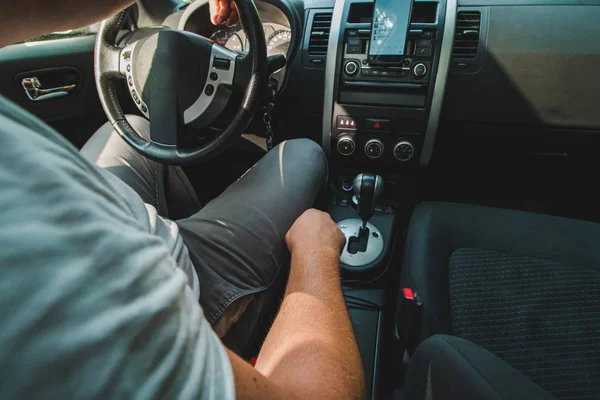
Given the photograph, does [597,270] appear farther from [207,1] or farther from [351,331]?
[207,1]

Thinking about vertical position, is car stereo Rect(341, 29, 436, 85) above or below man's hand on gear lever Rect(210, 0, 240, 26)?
below

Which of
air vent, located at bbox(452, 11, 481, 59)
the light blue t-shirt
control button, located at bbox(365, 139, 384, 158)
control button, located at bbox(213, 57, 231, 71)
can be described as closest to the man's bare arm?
the light blue t-shirt

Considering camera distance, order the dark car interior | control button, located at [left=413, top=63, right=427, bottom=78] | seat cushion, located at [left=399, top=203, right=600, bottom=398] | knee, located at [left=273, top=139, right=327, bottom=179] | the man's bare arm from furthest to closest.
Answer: control button, located at [left=413, top=63, right=427, bottom=78]
knee, located at [left=273, top=139, right=327, bottom=179]
the dark car interior
seat cushion, located at [left=399, top=203, right=600, bottom=398]
the man's bare arm

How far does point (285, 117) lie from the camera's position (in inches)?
62.5

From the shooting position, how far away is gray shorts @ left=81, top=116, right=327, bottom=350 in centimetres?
81

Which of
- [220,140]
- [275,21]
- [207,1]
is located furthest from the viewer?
[275,21]

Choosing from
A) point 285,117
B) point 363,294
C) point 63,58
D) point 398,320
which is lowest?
point 363,294

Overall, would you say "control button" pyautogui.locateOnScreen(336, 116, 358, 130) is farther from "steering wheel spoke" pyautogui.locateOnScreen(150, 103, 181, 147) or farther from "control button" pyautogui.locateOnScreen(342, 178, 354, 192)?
"steering wheel spoke" pyautogui.locateOnScreen(150, 103, 181, 147)

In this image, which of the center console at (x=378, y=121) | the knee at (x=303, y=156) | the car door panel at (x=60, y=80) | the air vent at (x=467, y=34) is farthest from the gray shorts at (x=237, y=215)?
the air vent at (x=467, y=34)

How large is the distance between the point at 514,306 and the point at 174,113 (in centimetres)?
95

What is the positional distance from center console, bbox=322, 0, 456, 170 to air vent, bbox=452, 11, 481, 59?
0.17 feet

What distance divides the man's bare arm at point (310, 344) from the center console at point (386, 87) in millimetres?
649

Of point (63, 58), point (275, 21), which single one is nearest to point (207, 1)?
point (275, 21)

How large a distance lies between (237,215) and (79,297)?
2.21 feet
